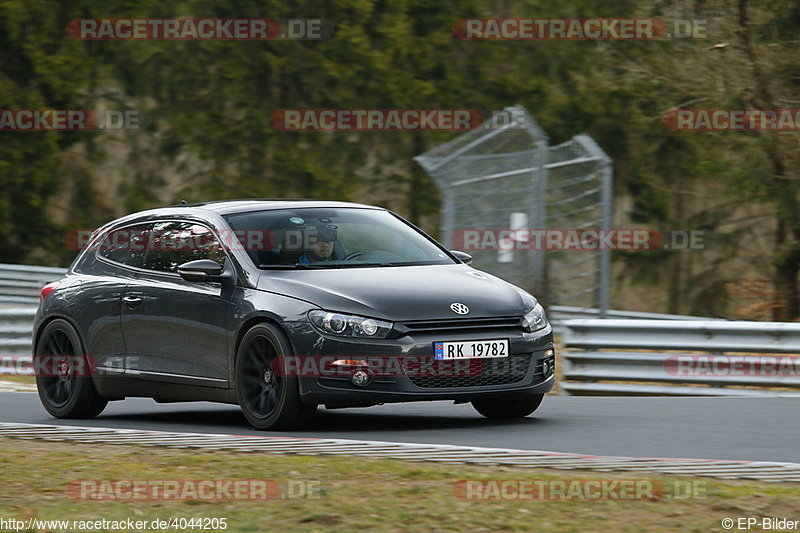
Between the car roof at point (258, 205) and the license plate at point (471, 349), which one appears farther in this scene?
the car roof at point (258, 205)

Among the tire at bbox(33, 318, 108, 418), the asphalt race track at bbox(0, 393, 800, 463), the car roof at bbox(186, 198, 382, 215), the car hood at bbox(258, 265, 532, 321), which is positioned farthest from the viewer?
the tire at bbox(33, 318, 108, 418)

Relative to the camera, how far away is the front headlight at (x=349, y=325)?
9820mm

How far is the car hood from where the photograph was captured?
9.92 meters

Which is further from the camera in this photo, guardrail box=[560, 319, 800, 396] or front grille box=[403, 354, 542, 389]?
guardrail box=[560, 319, 800, 396]

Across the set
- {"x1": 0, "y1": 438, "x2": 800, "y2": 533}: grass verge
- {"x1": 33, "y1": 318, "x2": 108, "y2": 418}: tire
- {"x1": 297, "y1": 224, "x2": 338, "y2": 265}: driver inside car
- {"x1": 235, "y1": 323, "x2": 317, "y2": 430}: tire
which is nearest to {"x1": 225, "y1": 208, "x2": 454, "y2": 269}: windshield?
{"x1": 297, "y1": 224, "x2": 338, "y2": 265}: driver inside car

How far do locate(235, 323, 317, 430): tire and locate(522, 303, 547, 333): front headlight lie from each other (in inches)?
58.8

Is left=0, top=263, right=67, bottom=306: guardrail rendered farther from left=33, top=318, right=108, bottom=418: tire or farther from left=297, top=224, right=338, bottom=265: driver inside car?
left=297, top=224, right=338, bottom=265: driver inside car

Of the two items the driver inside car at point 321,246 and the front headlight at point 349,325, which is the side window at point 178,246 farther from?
the front headlight at point 349,325

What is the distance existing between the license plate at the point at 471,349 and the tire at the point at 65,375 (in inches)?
131

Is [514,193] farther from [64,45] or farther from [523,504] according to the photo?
[64,45]

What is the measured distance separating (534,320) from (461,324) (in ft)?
2.19

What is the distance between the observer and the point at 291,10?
36.9m

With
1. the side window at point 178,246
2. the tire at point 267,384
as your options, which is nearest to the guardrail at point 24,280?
the side window at point 178,246

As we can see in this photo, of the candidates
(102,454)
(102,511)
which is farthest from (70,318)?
(102,511)
